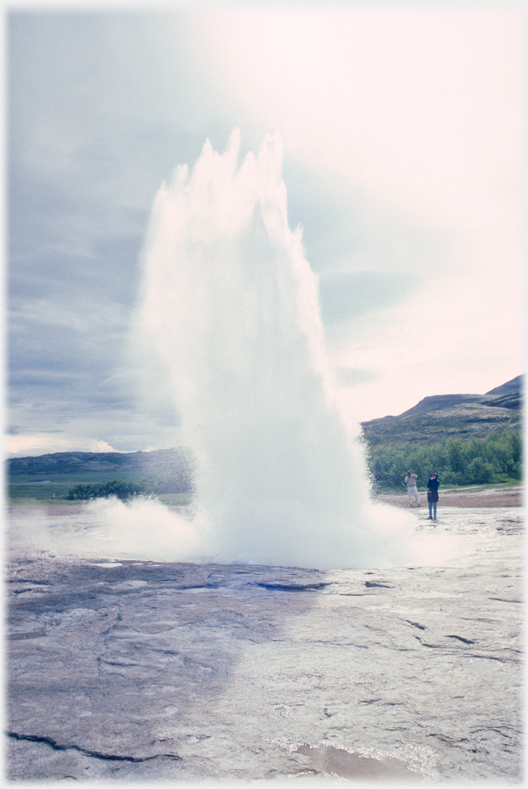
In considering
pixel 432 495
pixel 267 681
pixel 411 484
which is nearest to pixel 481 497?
pixel 411 484

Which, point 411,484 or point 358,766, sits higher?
point 358,766

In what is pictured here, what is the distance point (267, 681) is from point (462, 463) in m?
37.3

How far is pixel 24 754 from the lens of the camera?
126 inches

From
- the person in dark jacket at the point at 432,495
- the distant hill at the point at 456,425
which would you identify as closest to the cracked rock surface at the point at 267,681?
the person in dark jacket at the point at 432,495

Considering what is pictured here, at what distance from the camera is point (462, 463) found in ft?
125

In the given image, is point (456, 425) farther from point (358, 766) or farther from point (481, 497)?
point (358, 766)

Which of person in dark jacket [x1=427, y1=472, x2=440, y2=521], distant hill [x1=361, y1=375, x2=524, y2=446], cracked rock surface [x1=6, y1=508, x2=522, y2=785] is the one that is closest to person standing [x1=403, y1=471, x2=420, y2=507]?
person in dark jacket [x1=427, y1=472, x2=440, y2=521]

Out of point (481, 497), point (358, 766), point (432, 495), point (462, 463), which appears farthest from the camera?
point (462, 463)

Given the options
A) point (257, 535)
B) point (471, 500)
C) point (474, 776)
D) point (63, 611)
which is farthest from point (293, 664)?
point (471, 500)

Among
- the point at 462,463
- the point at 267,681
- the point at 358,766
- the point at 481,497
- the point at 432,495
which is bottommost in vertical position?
the point at 481,497

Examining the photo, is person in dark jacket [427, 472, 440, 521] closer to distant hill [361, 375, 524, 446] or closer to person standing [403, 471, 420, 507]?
person standing [403, 471, 420, 507]

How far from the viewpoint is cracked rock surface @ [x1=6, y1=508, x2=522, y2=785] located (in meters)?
3.12

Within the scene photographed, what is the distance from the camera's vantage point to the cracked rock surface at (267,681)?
123 inches

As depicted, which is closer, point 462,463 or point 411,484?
point 411,484
